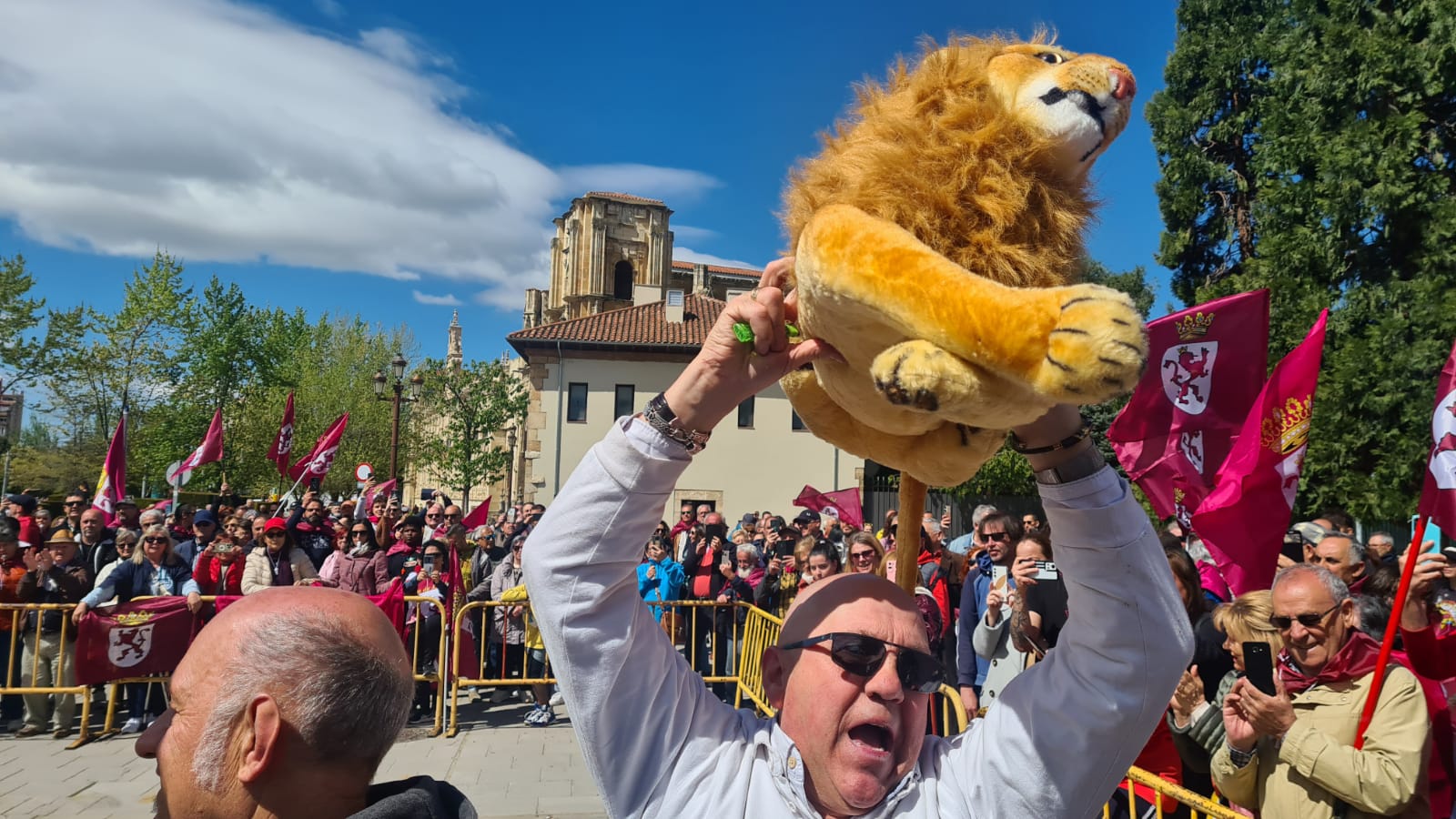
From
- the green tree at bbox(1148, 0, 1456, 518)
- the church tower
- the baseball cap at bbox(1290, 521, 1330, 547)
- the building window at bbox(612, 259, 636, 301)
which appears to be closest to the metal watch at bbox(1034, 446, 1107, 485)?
the baseball cap at bbox(1290, 521, 1330, 547)

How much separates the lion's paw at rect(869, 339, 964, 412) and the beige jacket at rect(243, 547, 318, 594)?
818 cm

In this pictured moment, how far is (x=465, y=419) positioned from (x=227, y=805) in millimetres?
38074

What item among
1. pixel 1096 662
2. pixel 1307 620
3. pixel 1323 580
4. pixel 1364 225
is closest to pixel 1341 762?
pixel 1307 620

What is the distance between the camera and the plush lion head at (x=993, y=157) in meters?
1.50

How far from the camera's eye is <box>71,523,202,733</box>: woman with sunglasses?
763cm

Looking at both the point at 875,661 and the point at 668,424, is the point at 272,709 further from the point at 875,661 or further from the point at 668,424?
the point at 875,661

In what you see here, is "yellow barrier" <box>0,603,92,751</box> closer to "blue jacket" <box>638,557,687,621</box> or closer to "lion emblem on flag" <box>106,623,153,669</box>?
"lion emblem on flag" <box>106,623,153,669</box>

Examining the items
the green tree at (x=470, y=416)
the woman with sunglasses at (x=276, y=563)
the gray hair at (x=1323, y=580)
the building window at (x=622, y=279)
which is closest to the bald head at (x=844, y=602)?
the gray hair at (x=1323, y=580)

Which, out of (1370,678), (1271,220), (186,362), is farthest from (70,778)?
(186,362)

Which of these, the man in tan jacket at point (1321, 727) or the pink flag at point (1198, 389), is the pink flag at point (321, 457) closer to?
the pink flag at point (1198, 389)

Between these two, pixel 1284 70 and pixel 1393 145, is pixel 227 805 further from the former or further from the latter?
pixel 1284 70

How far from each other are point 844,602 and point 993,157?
0.93m

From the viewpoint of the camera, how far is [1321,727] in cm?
305

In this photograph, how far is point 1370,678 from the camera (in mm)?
3057
